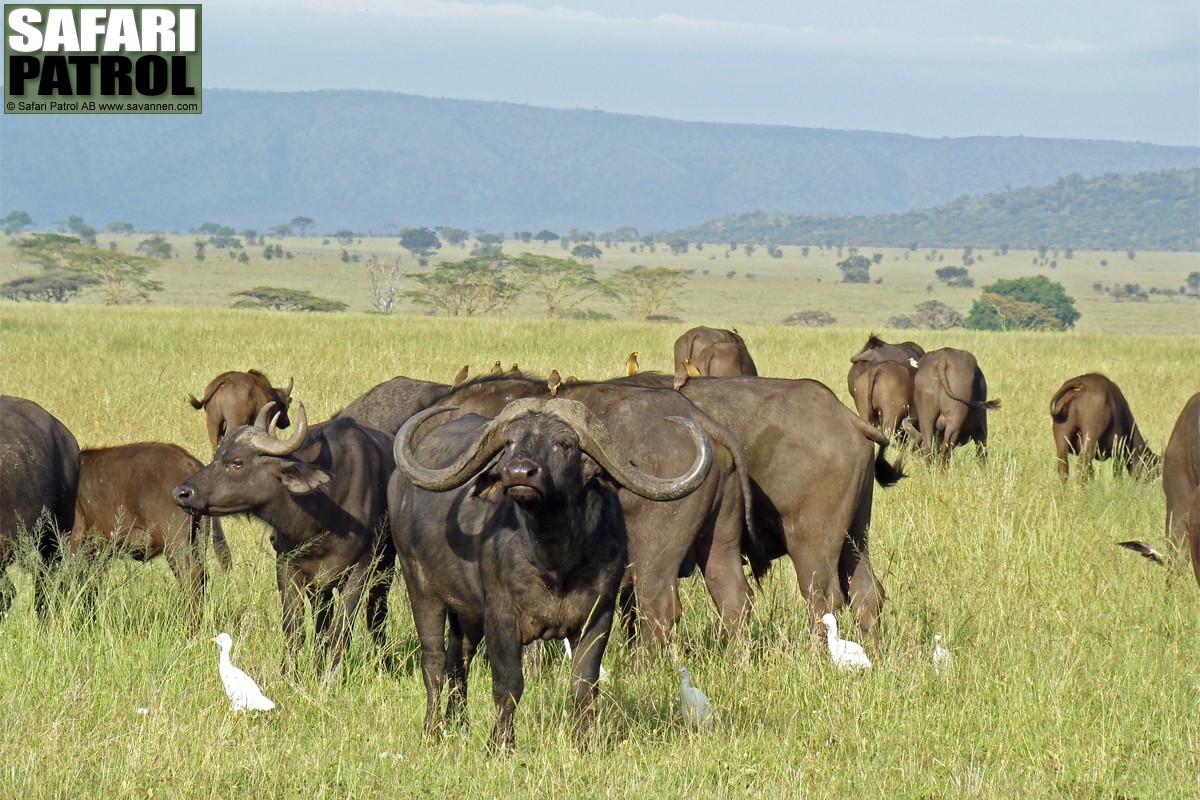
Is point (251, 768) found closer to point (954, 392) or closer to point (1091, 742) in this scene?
point (1091, 742)

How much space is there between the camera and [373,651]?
6.84m

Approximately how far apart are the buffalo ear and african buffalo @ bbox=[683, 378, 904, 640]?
1.86 meters

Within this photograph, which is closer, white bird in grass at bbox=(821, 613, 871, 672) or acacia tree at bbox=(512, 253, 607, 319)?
white bird in grass at bbox=(821, 613, 871, 672)

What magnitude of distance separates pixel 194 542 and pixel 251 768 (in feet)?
8.37

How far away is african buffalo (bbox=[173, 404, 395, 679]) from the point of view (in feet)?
21.0

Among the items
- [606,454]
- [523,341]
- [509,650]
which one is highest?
[606,454]

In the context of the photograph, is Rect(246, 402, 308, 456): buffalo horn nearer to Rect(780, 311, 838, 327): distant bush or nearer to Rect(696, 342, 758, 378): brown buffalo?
Rect(696, 342, 758, 378): brown buffalo

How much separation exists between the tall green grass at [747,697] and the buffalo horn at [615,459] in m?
0.94

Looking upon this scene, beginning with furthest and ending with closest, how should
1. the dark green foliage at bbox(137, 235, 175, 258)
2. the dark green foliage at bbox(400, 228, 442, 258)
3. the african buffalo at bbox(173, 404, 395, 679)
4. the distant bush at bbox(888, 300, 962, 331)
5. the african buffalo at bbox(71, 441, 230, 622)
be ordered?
the dark green foliage at bbox(400, 228, 442, 258)
the dark green foliage at bbox(137, 235, 175, 258)
the distant bush at bbox(888, 300, 962, 331)
the african buffalo at bbox(71, 441, 230, 622)
the african buffalo at bbox(173, 404, 395, 679)

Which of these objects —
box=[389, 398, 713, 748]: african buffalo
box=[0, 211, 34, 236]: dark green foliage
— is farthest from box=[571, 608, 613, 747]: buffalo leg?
box=[0, 211, 34, 236]: dark green foliage

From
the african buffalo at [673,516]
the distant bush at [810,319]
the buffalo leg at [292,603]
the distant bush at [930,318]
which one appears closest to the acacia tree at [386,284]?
the distant bush at [810,319]

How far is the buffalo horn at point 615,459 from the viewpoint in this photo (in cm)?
502

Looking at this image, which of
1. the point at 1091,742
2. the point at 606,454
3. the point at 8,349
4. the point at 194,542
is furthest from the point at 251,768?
the point at 8,349

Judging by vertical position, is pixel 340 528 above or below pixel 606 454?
below
